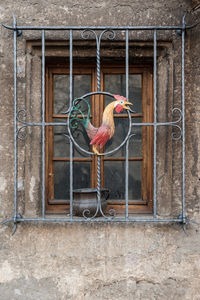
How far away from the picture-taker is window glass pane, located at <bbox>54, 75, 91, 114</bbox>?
2643 millimetres

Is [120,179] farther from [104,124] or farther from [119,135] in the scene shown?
[104,124]

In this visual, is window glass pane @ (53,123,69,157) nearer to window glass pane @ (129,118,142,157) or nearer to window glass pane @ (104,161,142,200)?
window glass pane @ (104,161,142,200)

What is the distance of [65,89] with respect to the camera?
2650mm

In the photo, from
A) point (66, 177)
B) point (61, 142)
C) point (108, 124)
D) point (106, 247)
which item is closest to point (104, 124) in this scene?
point (108, 124)

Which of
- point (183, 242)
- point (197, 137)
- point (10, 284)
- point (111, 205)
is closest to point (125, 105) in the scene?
point (197, 137)

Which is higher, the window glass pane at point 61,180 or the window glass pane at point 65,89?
the window glass pane at point 65,89

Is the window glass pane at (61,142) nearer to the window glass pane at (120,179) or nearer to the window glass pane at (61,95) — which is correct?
the window glass pane at (61,95)

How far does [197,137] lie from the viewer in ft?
8.01

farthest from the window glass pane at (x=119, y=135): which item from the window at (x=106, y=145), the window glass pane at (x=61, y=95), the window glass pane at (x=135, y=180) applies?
the window glass pane at (x=61, y=95)

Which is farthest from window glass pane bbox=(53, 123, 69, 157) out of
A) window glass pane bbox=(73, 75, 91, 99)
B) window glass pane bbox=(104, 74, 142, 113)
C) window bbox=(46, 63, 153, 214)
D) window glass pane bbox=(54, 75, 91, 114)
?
window glass pane bbox=(104, 74, 142, 113)

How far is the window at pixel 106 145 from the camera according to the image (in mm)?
2611

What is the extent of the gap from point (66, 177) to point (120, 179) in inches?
15.5

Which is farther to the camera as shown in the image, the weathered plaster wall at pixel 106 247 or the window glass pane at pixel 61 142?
the window glass pane at pixel 61 142

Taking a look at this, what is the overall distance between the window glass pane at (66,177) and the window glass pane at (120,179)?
0.15 meters
